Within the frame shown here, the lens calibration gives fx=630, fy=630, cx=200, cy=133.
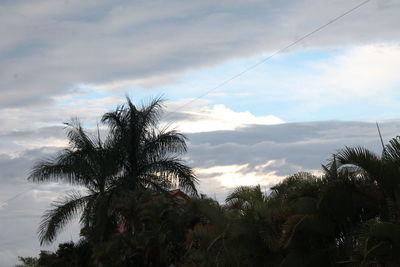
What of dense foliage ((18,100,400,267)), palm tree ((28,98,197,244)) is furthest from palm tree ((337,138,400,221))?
palm tree ((28,98,197,244))

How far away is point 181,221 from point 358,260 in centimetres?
1106

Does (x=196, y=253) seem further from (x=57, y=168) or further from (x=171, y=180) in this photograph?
(x=57, y=168)

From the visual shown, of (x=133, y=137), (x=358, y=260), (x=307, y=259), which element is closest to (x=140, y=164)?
(x=133, y=137)

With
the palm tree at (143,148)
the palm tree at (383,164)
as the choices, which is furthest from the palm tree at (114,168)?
the palm tree at (383,164)

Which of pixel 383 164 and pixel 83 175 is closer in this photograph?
pixel 383 164

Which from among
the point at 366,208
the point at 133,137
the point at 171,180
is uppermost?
the point at 133,137

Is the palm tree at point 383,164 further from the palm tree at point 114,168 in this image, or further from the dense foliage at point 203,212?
the palm tree at point 114,168

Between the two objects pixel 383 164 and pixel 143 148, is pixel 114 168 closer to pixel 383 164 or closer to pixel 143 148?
pixel 143 148

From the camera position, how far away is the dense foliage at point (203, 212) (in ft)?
38.0

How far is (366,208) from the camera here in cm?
1208

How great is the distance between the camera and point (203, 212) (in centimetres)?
1805

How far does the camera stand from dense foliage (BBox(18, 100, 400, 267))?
38.0 ft

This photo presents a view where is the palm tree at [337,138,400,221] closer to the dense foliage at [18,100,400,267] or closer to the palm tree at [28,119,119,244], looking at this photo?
the dense foliage at [18,100,400,267]

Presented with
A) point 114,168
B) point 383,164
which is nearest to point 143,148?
point 114,168
